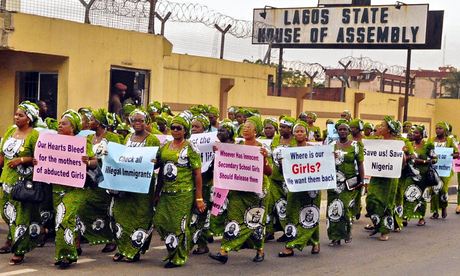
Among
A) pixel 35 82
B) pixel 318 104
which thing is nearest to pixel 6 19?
pixel 35 82

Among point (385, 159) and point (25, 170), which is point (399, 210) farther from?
point (25, 170)

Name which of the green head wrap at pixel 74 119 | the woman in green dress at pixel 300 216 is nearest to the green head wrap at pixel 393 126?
the woman in green dress at pixel 300 216

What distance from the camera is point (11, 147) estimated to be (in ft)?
26.3

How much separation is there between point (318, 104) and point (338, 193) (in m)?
16.4

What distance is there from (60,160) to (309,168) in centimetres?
299

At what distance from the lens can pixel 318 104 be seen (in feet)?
86.2

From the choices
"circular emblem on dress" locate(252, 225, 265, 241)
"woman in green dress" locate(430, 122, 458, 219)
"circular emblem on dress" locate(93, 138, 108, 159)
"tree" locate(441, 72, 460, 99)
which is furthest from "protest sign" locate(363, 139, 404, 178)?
"tree" locate(441, 72, 460, 99)

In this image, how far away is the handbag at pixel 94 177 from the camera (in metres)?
8.10

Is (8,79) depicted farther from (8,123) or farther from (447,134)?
(447,134)

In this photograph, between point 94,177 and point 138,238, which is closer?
point 94,177

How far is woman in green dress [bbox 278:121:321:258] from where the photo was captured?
30.9 ft

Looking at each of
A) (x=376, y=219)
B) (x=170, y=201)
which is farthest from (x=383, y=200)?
(x=170, y=201)

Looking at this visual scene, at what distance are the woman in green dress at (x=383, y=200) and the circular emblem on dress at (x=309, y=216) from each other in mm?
1819

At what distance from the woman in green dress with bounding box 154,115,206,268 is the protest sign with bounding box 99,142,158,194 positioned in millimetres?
151
